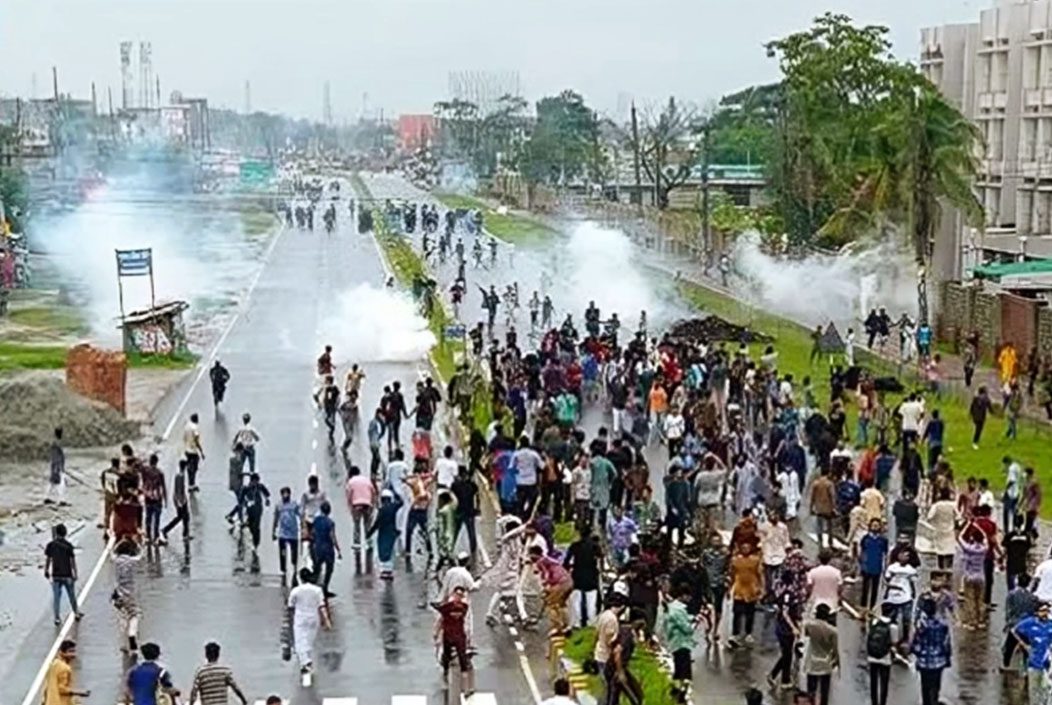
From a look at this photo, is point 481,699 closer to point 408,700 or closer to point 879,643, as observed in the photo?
point 408,700

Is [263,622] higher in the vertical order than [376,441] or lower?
lower

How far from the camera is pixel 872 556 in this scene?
21.8 metres

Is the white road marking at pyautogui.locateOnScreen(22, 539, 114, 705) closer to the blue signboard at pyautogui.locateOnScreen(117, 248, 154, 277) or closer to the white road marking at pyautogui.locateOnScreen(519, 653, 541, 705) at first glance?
the white road marking at pyautogui.locateOnScreen(519, 653, 541, 705)

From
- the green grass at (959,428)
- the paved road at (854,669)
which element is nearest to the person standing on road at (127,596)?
the paved road at (854,669)

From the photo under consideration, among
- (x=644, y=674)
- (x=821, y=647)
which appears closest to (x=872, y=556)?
(x=821, y=647)

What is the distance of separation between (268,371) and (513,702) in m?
28.9

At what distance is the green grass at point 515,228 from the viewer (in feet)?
332

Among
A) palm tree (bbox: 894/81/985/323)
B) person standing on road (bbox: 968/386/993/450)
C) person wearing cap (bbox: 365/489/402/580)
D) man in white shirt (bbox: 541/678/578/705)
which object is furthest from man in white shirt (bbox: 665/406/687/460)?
palm tree (bbox: 894/81/985/323)

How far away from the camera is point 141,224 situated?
11831 centimetres

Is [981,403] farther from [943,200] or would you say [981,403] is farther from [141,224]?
[141,224]

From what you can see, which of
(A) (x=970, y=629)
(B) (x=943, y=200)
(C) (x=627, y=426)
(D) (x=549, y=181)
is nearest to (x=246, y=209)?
(D) (x=549, y=181)

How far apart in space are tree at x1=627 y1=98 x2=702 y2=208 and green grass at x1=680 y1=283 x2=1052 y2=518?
70.7 meters

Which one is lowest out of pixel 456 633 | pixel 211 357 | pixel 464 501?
pixel 211 357

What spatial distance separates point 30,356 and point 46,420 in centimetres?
1684
